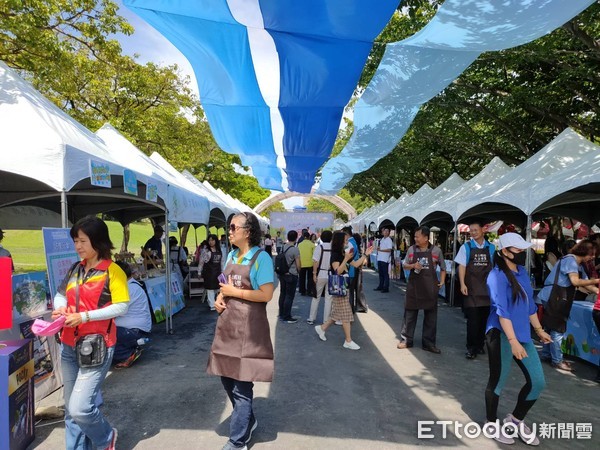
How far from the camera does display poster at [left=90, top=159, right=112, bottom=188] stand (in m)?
4.23

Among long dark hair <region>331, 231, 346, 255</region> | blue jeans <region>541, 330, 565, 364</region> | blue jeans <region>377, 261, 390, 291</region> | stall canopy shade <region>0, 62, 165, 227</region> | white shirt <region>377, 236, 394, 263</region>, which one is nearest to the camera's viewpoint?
stall canopy shade <region>0, 62, 165, 227</region>

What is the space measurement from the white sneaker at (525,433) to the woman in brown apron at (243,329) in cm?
210

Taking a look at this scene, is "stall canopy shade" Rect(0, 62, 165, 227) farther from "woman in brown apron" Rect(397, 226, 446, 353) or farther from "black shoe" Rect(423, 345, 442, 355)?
"black shoe" Rect(423, 345, 442, 355)

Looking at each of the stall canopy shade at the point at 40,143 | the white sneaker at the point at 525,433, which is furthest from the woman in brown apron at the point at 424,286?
the stall canopy shade at the point at 40,143

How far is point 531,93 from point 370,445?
917 centimetres

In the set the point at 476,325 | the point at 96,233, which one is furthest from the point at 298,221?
the point at 96,233

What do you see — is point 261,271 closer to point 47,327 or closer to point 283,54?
point 47,327

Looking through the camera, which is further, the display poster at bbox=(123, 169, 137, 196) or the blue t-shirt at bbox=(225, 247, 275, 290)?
the display poster at bbox=(123, 169, 137, 196)

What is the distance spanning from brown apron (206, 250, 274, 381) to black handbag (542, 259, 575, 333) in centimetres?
396

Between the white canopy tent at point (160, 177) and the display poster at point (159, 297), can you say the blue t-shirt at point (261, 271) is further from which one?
the display poster at point (159, 297)

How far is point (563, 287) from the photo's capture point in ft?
16.1

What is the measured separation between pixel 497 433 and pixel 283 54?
4.12 m

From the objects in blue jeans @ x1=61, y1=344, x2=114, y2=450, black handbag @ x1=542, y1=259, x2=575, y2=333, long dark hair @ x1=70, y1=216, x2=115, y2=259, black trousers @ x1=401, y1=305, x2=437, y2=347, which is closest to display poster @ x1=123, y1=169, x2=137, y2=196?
long dark hair @ x1=70, y1=216, x2=115, y2=259

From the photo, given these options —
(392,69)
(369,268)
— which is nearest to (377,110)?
(392,69)
